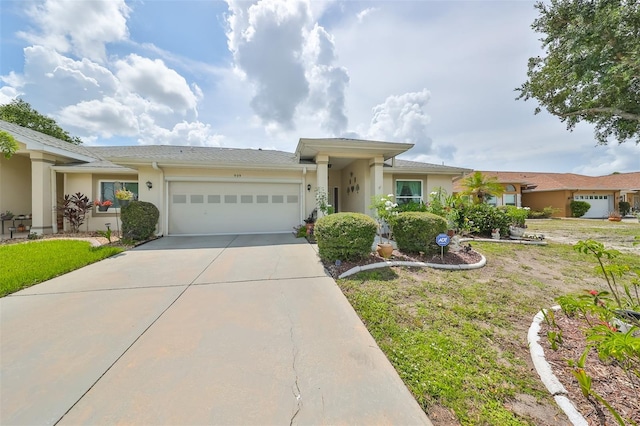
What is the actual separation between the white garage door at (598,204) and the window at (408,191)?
2278 cm

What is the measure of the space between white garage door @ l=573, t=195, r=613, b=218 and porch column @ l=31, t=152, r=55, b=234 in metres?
38.1

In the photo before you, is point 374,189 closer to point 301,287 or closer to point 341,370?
point 301,287

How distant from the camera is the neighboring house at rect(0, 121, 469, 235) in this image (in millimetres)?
9070

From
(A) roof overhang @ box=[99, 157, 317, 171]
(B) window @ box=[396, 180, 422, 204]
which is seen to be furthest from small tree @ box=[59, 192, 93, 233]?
(B) window @ box=[396, 180, 422, 204]

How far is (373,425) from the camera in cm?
169

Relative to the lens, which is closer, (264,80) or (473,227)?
(473,227)

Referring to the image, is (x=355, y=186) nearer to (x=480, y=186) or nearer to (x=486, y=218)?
(x=486, y=218)

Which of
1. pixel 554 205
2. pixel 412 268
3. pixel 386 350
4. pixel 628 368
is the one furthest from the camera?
pixel 554 205

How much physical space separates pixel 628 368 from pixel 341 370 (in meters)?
2.60

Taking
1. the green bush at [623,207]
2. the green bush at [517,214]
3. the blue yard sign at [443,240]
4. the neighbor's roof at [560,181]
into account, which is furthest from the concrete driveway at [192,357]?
the green bush at [623,207]

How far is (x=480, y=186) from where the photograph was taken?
37.8ft

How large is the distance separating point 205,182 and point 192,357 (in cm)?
860

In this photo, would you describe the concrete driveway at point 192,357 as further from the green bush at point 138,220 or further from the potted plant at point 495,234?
the potted plant at point 495,234

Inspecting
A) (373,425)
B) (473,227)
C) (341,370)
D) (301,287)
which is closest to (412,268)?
(301,287)
